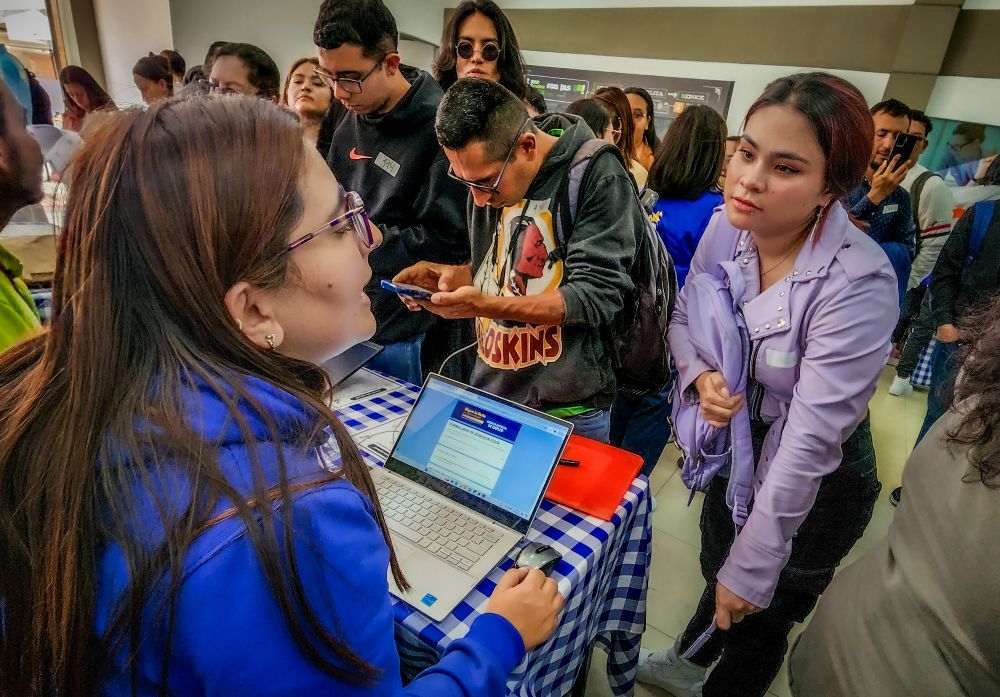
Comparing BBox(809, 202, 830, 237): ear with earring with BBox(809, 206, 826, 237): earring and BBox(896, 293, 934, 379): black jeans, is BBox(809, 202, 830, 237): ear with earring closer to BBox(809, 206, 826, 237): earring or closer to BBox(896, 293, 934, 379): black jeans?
BBox(809, 206, 826, 237): earring

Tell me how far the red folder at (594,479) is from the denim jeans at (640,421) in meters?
0.79

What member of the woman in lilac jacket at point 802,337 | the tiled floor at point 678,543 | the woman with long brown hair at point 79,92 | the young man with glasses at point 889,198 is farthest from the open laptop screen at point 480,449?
the woman with long brown hair at point 79,92

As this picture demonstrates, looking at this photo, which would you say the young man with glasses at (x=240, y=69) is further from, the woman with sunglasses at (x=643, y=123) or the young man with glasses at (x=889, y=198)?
the young man with glasses at (x=889, y=198)

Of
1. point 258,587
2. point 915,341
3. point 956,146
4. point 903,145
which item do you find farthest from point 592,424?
point 956,146

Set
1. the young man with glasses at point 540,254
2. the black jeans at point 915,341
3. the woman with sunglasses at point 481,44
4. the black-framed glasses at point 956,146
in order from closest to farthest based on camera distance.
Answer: the young man with glasses at point 540,254 < the woman with sunglasses at point 481,44 < the black jeans at point 915,341 < the black-framed glasses at point 956,146

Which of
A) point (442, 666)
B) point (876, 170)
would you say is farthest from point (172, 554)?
point (876, 170)

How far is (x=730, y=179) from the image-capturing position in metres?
1.19

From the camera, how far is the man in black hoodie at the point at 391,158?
1750 millimetres

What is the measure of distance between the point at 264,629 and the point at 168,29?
5.11 meters

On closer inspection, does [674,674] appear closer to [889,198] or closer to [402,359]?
[402,359]

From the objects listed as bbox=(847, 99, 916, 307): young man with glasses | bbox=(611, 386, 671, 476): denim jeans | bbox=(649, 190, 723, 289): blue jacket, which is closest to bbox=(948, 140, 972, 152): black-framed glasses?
bbox=(847, 99, 916, 307): young man with glasses

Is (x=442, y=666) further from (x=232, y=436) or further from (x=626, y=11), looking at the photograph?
(x=626, y=11)

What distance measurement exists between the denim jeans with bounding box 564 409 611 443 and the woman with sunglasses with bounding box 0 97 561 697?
96cm

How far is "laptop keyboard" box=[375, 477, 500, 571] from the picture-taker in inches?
40.9
